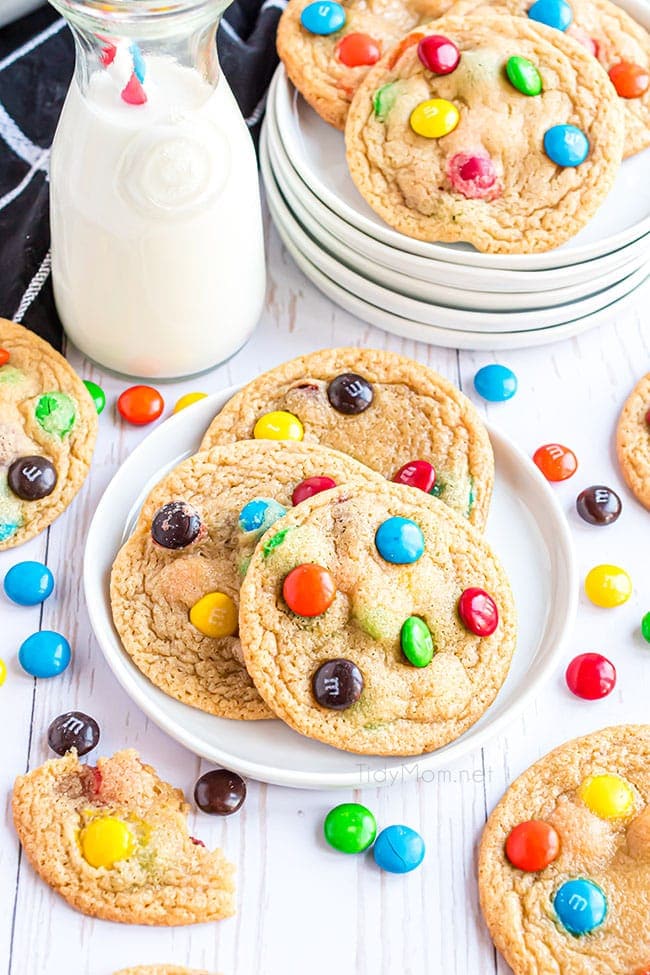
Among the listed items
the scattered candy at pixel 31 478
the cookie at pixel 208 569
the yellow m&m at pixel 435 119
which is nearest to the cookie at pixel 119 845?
the cookie at pixel 208 569

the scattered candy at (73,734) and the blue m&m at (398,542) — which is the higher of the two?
the blue m&m at (398,542)

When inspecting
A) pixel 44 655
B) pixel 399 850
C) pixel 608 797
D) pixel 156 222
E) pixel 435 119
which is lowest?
pixel 44 655

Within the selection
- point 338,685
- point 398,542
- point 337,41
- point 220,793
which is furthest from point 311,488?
point 337,41

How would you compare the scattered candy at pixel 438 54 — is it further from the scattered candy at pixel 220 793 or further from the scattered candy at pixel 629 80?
the scattered candy at pixel 220 793

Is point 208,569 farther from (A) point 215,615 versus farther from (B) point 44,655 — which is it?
(B) point 44,655

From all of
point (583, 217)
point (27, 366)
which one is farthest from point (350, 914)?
point (583, 217)

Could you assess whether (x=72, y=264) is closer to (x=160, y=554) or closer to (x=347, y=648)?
(x=160, y=554)
